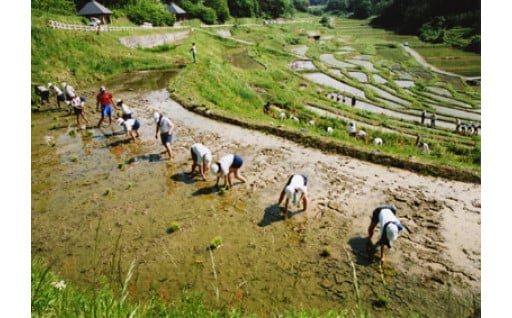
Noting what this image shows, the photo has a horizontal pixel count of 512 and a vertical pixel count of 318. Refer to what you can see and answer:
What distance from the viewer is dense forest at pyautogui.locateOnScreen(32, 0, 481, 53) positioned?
5241 cm

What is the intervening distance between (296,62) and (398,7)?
241 feet

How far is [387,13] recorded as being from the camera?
112625 mm

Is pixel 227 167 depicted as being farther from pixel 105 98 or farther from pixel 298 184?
pixel 105 98

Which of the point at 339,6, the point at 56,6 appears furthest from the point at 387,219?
the point at 339,6

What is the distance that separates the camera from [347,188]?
445 inches

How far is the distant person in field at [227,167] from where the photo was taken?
10416mm

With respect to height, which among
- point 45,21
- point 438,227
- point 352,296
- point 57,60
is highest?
point 45,21

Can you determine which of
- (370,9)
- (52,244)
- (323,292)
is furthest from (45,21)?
(370,9)

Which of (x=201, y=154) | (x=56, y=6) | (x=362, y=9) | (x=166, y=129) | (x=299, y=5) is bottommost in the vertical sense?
(x=201, y=154)

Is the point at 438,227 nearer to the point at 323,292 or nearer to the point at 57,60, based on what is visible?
the point at 323,292

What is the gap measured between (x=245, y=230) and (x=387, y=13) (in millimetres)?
125399

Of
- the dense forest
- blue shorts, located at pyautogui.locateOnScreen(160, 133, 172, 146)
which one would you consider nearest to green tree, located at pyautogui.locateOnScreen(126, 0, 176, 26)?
the dense forest

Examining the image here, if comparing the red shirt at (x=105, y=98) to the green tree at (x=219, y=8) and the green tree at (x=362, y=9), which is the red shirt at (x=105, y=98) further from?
the green tree at (x=362, y=9)

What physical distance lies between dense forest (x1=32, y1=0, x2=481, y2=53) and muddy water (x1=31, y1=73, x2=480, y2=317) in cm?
3952
